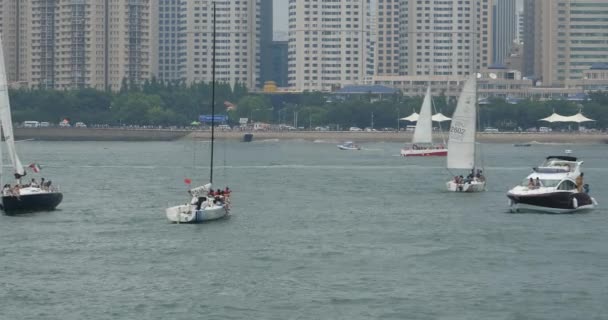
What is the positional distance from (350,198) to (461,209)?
1752cm

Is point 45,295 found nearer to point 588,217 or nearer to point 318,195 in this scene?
point 588,217

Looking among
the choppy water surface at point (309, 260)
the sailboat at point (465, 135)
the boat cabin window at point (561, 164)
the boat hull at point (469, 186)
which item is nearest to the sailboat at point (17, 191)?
the choppy water surface at point (309, 260)

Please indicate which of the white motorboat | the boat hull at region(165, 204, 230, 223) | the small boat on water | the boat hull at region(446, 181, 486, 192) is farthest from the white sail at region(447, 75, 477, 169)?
the boat hull at region(165, 204, 230, 223)

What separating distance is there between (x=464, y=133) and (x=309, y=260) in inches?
1887

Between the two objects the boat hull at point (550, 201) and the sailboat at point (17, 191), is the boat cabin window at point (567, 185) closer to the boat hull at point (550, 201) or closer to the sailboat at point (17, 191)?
the boat hull at point (550, 201)

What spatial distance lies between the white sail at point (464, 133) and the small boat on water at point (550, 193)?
19622 mm

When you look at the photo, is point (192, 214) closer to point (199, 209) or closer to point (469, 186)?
point (199, 209)

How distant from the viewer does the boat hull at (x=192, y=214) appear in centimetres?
9738

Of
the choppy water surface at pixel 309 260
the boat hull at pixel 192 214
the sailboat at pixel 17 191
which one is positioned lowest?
the choppy water surface at pixel 309 260

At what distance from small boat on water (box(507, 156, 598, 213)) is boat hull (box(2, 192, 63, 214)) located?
30.3 meters

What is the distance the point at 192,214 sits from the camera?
97.2 m

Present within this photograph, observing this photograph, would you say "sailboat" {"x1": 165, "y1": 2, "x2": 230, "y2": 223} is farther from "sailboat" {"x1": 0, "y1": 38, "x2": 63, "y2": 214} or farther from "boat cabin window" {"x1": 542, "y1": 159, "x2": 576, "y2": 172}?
"boat cabin window" {"x1": 542, "y1": 159, "x2": 576, "y2": 172}

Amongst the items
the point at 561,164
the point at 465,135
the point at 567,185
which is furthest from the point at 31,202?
the point at 465,135

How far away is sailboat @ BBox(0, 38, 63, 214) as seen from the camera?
100438mm
